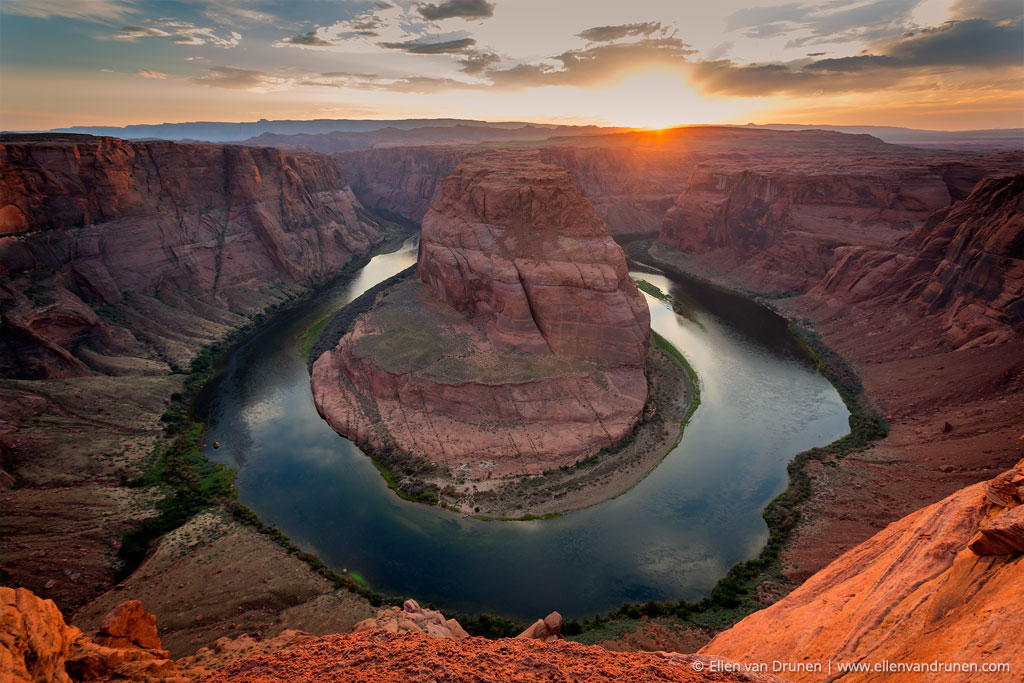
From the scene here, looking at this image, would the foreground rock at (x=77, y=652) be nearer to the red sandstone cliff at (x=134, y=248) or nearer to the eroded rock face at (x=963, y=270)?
the red sandstone cliff at (x=134, y=248)

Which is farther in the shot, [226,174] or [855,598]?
[226,174]

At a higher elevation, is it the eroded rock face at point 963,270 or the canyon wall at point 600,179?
the canyon wall at point 600,179

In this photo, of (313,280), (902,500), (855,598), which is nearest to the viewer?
(855,598)

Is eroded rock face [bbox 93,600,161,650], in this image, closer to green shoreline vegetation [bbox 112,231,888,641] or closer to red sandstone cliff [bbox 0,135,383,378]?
green shoreline vegetation [bbox 112,231,888,641]

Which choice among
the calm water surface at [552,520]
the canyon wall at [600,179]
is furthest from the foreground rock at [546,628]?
the canyon wall at [600,179]

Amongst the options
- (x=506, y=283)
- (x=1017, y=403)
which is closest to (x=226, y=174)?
(x=506, y=283)

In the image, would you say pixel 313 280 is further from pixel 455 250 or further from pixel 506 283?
pixel 506 283
